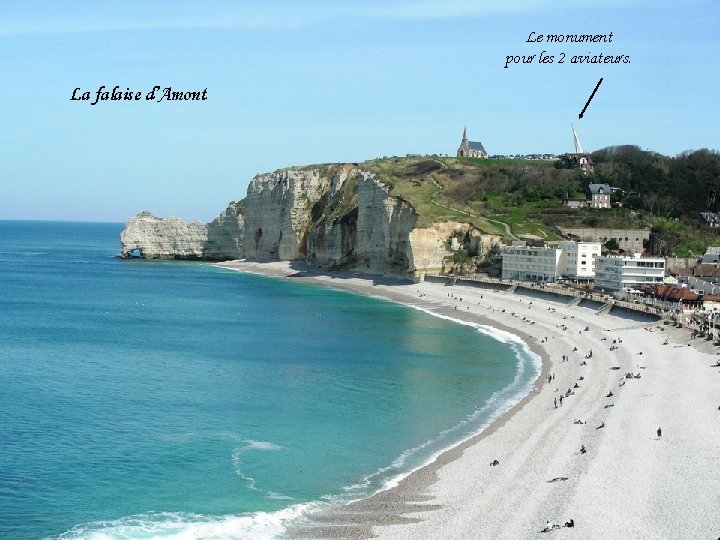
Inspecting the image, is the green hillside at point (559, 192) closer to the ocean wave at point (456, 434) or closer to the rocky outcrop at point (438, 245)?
the rocky outcrop at point (438, 245)

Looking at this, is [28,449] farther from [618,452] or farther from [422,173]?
[422,173]

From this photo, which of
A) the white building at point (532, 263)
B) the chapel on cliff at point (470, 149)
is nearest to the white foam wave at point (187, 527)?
the white building at point (532, 263)

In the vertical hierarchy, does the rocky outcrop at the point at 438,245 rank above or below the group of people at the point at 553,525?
above

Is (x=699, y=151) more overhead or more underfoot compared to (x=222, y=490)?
more overhead

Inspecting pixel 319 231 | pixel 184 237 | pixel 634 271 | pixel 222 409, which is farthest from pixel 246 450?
pixel 184 237

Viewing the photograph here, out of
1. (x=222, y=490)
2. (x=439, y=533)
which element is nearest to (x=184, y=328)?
(x=222, y=490)
